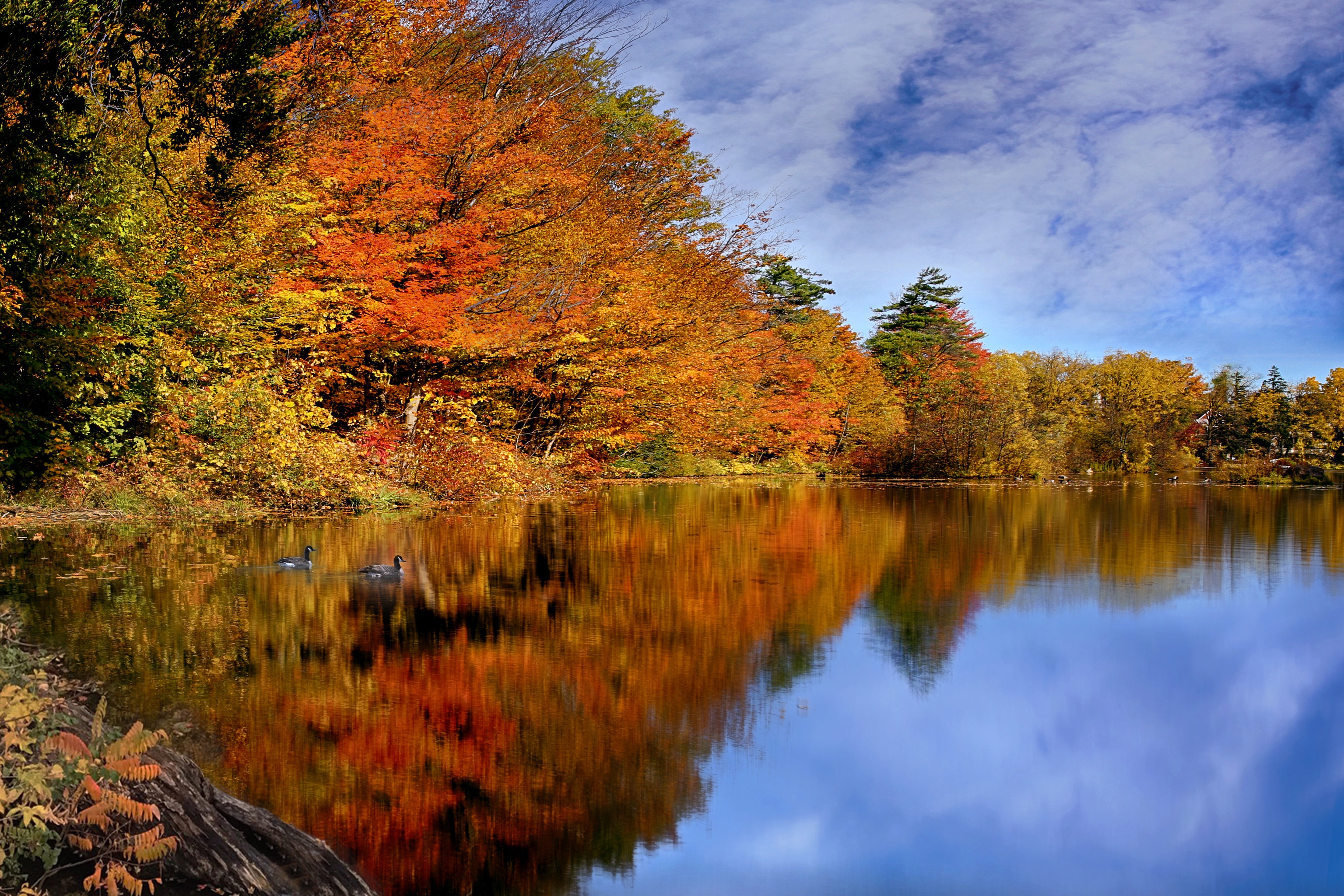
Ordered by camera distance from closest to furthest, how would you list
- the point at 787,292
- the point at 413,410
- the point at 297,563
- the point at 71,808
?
the point at 71,808 < the point at 297,563 < the point at 413,410 < the point at 787,292

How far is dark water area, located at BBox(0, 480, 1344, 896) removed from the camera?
5.08m

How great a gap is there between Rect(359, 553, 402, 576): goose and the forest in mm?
5056

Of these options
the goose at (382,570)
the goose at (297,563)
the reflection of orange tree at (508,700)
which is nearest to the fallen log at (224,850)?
the reflection of orange tree at (508,700)

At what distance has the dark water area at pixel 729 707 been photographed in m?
5.08

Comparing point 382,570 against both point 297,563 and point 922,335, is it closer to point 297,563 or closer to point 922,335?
point 297,563

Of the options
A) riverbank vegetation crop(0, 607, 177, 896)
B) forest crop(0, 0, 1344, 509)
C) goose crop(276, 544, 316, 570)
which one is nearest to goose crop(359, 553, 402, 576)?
goose crop(276, 544, 316, 570)

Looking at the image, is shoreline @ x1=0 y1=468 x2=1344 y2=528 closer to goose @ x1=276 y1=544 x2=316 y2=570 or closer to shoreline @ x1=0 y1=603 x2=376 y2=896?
goose @ x1=276 y1=544 x2=316 y2=570

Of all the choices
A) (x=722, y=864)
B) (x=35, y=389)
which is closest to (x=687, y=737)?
(x=722, y=864)

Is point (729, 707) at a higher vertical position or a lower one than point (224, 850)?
lower

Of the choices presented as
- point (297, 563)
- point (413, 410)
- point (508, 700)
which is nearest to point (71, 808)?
point (508, 700)

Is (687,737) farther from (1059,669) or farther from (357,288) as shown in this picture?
(357,288)

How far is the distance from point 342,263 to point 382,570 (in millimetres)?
8884

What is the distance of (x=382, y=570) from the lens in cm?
1148

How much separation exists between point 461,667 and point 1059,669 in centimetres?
562
